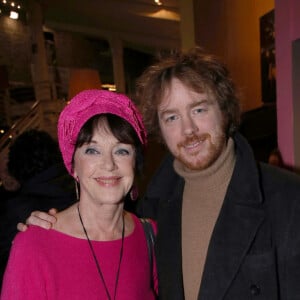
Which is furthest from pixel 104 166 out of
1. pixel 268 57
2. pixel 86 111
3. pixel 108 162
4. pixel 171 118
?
pixel 268 57

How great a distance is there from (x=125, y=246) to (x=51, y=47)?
A: 11.4 m

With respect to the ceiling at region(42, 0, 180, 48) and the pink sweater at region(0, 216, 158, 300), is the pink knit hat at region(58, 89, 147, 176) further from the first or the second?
the ceiling at region(42, 0, 180, 48)

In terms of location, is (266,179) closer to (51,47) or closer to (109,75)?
(51,47)

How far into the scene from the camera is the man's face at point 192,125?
5.02 ft

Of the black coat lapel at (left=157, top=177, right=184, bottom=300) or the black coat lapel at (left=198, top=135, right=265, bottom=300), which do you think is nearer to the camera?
the black coat lapel at (left=198, top=135, right=265, bottom=300)

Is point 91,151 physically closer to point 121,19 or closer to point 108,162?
point 108,162

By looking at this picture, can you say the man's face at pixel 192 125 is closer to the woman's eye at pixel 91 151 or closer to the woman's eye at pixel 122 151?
the woman's eye at pixel 122 151

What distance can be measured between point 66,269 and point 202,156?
2.29ft

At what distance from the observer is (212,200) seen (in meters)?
1.54

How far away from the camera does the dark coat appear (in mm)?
1273

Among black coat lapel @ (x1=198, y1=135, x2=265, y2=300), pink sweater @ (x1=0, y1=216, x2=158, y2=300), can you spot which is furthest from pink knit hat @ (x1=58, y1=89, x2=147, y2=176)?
black coat lapel @ (x1=198, y1=135, x2=265, y2=300)

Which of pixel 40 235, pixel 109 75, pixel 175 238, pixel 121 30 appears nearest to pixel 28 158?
pixel 40 235

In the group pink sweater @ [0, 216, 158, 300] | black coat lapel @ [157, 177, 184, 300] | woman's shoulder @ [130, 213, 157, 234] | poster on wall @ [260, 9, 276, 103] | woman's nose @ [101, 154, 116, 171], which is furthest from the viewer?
poster on wall @ [260, 9, 276, 103]

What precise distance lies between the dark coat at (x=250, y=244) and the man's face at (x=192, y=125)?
0.40 feet
